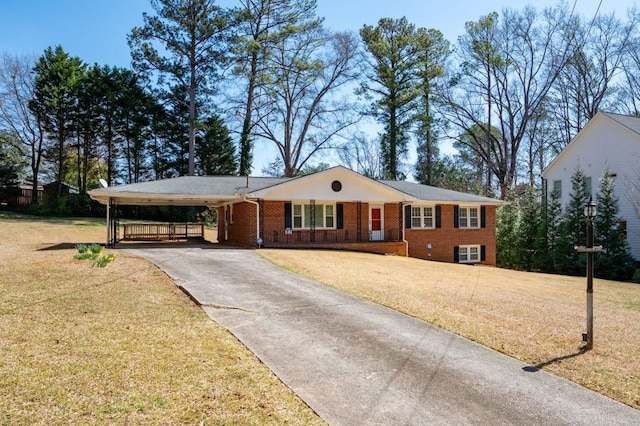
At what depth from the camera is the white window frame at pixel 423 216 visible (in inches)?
966

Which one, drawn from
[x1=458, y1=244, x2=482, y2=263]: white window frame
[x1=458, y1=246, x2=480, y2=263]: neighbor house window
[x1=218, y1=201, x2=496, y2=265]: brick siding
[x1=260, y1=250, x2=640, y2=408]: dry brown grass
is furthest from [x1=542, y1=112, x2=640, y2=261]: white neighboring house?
[x1=260, y1=250, x2=640, y2=408]: dry brown grass

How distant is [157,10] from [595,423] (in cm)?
3981

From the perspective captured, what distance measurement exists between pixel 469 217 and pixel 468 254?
2.17 metres

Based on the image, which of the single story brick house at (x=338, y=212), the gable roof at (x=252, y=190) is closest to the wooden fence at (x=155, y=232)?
the single story brick house at (x=338, y=212)

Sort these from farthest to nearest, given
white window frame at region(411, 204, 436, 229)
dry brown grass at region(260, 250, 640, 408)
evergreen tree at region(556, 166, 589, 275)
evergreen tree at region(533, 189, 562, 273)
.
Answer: evergreen tree at region(533, 189, 562, 273)
white window frame at region(411, 204, 436, 229)
evergreen tree at region(556, 166, 589, 275)
dry brown grass at region(260, 250, 640, 408)

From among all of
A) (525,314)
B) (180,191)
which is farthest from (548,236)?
(180,191)

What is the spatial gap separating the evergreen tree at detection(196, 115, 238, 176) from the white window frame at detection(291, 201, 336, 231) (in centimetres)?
2303

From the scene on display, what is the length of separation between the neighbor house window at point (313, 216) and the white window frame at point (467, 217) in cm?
815

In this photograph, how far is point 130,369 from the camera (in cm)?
493

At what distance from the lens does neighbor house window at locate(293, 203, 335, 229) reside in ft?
71.1

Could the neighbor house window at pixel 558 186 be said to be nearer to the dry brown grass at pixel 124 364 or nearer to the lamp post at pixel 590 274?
A: the lamp post at pixel 590 274

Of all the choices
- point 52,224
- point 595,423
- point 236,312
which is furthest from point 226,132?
point 595,423

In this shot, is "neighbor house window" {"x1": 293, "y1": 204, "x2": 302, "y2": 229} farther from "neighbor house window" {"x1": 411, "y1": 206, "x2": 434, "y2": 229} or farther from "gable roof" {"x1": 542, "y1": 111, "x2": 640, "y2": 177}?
"gable roof" {"x1": 542, "y1": 111, "x2": 640, "y2": 177}

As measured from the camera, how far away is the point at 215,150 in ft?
139
